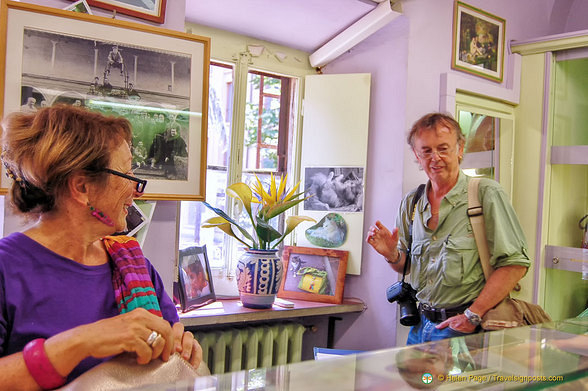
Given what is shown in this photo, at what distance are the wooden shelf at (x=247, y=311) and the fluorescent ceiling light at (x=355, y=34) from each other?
4.73ft

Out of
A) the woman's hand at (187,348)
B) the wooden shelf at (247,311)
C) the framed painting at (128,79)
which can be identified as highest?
the framed painting at (128,79)

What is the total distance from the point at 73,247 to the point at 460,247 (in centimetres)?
147

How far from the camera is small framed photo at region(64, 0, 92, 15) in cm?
197

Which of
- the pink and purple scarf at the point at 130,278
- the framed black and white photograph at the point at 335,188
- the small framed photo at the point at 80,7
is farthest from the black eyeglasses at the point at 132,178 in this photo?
the framed black and white photograph at the point at 335,188

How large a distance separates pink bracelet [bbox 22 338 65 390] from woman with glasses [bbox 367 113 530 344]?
60.8 inches

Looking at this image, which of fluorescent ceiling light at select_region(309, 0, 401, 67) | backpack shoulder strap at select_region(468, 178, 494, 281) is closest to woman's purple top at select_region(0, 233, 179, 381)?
backpack shoulder strap at select_region(468, 178, 494, 281)

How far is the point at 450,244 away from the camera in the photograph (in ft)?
7.34

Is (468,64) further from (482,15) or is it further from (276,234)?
(276,234)

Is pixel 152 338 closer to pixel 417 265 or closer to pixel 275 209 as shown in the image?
pixel 417 265

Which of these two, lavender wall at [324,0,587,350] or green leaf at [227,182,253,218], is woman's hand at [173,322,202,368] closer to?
green leaf at [227,182,253,218]

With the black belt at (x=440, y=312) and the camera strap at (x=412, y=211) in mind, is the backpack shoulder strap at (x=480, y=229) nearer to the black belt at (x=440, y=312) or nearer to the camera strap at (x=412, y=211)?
the black belt at (x=440, y=312)

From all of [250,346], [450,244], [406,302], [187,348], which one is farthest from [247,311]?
[187,348]

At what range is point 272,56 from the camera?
3322 mm

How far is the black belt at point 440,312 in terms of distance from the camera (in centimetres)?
221
